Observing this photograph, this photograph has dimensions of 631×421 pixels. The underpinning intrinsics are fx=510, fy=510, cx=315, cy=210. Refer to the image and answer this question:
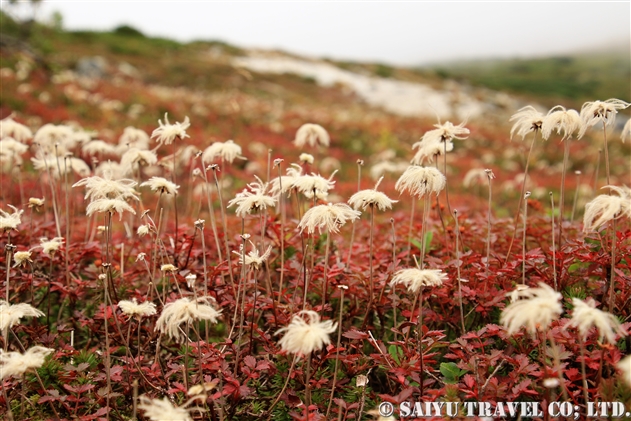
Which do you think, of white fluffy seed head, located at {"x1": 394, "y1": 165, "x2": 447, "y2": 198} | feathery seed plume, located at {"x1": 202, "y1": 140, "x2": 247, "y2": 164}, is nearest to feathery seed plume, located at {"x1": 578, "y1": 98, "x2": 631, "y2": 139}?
white fluffy seed head, located at {"x1": 394, "y1": 165, "x2": 447, "y2": 198}

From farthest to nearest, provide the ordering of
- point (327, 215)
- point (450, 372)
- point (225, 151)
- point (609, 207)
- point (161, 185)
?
1. point (225, 151)
2. point (161, 185)
3. point (450, 372)
4. point (327, 215)
5. point (609, 207)

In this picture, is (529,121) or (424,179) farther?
(529,121)

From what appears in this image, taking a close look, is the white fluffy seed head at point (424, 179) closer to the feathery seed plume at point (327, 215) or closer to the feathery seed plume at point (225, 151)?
the feathery seed plume at point (327, 215)

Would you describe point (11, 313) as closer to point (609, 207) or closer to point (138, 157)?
point (138, 157)

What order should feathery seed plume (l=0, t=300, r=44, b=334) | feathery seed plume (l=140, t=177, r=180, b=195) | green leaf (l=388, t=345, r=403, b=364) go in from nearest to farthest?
1. feathery seed plume (l=0, t=300, r=44, b=334)
2. green leaf (l=388, t=345, r=403, b=364)
3. feathery seed plume (l=140, t=177, r=180, b=195)

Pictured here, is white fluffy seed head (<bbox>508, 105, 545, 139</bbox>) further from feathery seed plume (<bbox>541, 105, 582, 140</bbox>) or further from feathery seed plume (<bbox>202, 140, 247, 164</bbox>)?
feathery seed plume (<bbox>202, 140, 247, 164</bbox>)

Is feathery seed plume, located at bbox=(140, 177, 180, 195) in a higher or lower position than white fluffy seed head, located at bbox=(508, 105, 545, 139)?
lower

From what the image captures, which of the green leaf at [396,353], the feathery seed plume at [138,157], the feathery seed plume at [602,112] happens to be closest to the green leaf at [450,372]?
the green leaf at [396,353]

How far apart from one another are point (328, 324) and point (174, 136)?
1.66 metres

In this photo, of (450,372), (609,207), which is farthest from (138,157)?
(609,207)

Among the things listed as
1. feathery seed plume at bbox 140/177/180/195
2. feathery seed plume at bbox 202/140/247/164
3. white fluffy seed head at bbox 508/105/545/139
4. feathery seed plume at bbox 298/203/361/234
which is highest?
white fluffy seed head at bbox 508/105/545/139

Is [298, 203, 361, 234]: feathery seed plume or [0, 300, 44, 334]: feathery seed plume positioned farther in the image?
[298, 203, 361, 234]: feathery seed plume

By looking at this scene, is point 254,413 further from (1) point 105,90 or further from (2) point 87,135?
(1) point 105,90

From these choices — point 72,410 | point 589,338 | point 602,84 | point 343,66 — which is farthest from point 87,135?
point 602,84
